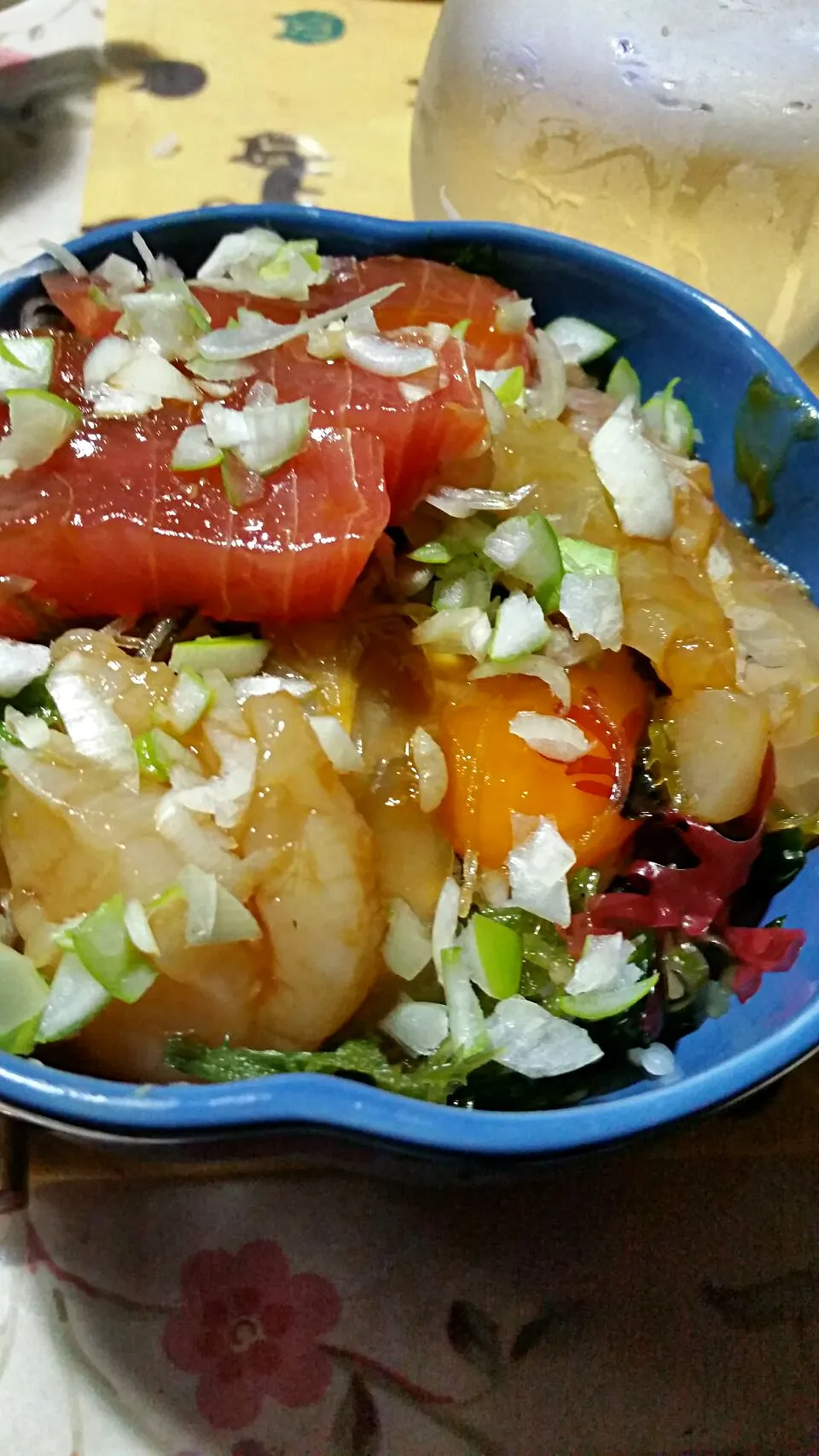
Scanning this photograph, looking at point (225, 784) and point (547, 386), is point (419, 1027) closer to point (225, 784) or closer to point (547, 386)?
point (225, 784)

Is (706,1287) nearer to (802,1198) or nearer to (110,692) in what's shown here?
(802,1198)

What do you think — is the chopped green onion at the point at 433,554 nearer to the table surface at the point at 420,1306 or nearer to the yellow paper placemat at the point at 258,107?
the table surface at the point at 420,1306

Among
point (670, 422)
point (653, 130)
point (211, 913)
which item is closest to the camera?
point (211, 913)

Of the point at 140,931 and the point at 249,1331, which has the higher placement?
the point at 140,931

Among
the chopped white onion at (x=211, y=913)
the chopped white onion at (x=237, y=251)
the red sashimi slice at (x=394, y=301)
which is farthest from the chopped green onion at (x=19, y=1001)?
the chopped white onion at (x=237, y=251)

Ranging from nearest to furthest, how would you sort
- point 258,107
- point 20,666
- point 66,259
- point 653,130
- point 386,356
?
point 20,666 → point 386,356 → point 66,259 → point 653,130 → point 258,107

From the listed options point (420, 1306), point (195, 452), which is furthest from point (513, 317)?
point (420, 1306)

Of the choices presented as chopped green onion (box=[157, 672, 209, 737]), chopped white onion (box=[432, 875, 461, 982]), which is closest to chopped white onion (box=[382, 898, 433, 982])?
chopped white onion (box=[432, 875, 461, 982])
